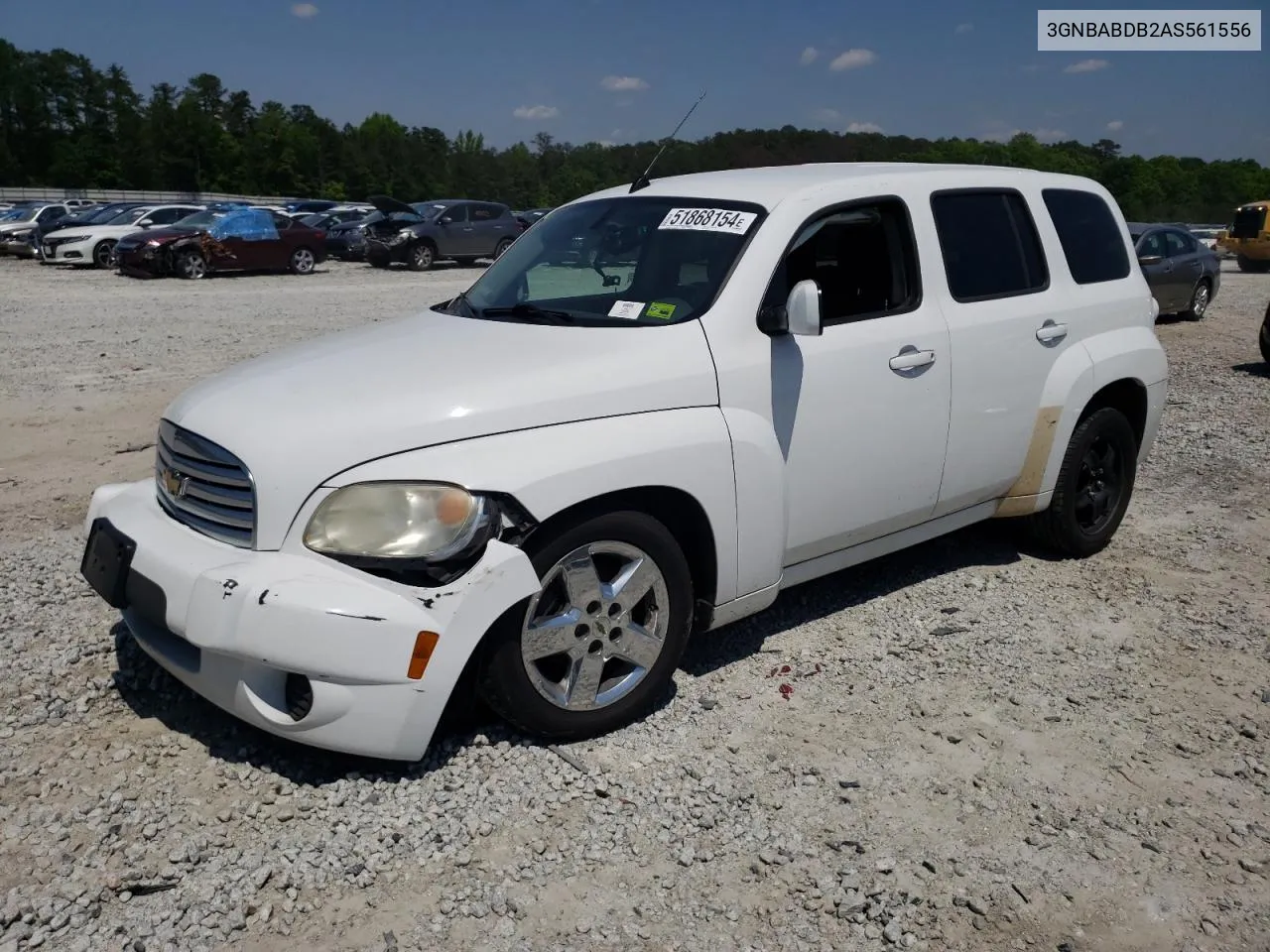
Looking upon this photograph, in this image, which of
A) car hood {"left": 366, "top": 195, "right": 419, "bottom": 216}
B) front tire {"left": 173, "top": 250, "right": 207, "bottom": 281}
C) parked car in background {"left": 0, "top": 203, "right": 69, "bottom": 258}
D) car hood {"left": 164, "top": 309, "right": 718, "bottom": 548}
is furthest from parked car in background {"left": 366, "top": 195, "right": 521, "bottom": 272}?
car hood {"left": 164, "top": 309, "right": 718, "bottom": 548}

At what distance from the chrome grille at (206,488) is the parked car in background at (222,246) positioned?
21021 millimetres

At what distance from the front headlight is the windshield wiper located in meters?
1.11

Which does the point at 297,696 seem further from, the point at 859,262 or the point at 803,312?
the point at 859,262

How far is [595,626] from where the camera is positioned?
139 inches

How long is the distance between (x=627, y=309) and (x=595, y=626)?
1189mm

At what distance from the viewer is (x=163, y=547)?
11.1ft

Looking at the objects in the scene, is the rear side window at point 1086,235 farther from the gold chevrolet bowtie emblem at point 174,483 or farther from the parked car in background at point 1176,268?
the parked car in background at point 1176,268

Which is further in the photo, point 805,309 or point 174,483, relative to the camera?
point 805,309

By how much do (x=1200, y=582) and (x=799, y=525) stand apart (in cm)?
249

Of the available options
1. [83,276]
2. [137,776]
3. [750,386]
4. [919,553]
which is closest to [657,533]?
[750,386]

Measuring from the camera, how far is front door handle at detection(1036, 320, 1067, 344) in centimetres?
489

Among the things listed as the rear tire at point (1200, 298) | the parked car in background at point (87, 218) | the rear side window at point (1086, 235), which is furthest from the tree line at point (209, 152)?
the rear side window at point (1086, 235)

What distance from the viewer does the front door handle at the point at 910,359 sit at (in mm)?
4281

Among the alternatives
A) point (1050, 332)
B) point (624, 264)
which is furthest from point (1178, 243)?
point (624, 264)
